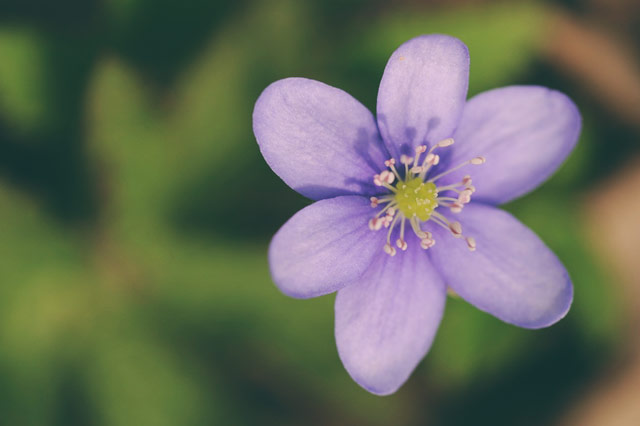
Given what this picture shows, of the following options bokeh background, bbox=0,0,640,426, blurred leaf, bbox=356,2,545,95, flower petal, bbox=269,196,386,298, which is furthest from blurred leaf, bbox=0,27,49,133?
flower petal, bbox=269,196,386,298

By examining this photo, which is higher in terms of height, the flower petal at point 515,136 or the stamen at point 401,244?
the flower petal at point 515,136

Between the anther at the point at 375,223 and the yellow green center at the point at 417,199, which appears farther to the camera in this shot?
the yellow green center at the point at 417,199

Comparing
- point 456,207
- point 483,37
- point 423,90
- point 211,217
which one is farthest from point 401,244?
point 483,37

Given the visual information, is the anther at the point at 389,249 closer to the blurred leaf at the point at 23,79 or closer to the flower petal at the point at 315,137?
the flower petal at the point at 315,137

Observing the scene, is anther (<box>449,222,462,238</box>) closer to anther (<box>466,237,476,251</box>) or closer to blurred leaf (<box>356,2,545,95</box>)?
anther (<box>466,237,476,251</box>)

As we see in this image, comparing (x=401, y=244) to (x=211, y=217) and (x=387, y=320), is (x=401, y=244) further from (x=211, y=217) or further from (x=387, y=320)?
(x=211, y=217)

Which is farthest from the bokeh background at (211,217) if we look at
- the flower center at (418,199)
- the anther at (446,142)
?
the anther at (446,142)

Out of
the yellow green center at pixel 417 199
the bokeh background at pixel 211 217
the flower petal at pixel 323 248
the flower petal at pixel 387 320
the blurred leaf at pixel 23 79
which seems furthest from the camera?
the bokeh background at pixel 211 217
